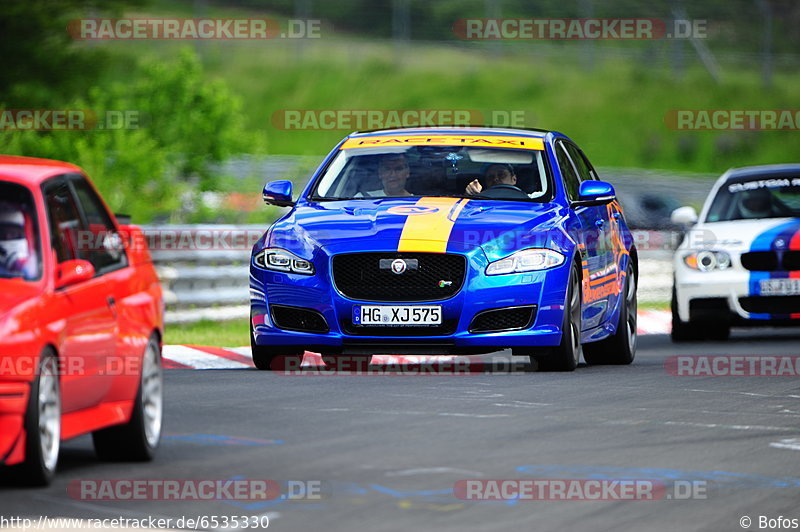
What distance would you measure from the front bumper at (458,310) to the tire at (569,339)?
129mm

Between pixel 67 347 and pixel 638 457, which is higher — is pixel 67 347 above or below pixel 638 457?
above

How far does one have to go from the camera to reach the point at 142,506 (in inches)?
281

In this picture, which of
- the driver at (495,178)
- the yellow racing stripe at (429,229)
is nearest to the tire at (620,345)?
the driver at (495,178)

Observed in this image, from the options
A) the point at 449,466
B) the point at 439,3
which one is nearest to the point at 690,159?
the point at 439,3

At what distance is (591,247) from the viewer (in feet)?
44.1

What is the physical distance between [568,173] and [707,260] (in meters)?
3.52

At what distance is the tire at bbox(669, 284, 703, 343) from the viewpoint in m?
17.6

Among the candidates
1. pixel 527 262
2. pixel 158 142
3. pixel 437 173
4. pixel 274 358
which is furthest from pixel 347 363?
pixel 158 142

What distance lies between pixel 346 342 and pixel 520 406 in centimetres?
192

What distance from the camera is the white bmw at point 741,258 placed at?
16.8 m

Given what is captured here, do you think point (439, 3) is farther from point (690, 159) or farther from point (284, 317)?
point (284, 317)

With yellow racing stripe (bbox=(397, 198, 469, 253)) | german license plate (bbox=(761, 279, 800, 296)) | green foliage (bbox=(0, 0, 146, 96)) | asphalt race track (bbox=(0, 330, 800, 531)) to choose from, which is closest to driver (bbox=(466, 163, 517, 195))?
yellow racing stripe (bbox=(397, 198, 469, 253))

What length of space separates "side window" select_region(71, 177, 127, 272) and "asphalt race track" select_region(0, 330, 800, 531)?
907 mm

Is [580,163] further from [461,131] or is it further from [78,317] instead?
[78,317]
